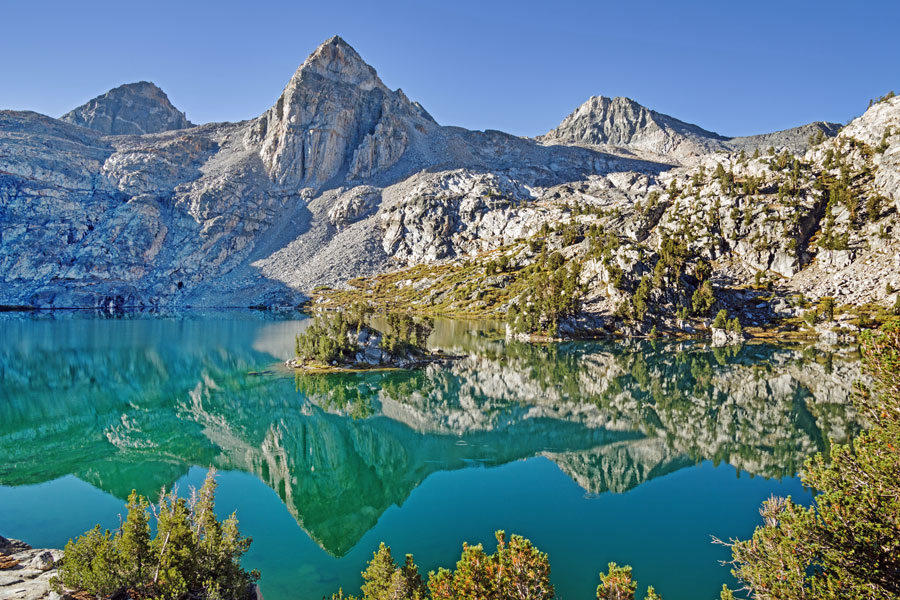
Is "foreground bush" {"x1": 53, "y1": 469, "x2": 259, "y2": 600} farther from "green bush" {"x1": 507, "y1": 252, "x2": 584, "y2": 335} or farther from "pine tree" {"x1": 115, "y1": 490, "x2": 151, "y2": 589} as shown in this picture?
"green bush" {"x1": 507, "y1": 252, "x2": 584, "y2": 335}

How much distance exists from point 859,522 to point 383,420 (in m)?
31.2

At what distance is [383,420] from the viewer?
122 feet

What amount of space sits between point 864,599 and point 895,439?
3.05 meters

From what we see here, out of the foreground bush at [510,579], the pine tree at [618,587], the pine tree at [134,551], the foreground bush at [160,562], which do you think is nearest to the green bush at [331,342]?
the foreground bush at [160,562]

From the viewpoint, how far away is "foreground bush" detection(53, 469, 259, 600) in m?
11.2

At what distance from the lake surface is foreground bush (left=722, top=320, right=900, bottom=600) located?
6.11m

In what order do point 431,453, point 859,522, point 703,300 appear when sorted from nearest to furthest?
1. point 859,522
2. point 431,453
3. point 703,300

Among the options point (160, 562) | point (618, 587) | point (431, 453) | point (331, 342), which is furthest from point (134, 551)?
point (331, 342)

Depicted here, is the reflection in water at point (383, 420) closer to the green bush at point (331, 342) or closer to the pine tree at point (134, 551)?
the green bush at point (331, 342)

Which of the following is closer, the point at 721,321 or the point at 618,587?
the point at 618,587

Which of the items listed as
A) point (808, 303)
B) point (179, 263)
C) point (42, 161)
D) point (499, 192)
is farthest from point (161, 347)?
point (42, 161)

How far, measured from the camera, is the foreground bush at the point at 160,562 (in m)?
11.2

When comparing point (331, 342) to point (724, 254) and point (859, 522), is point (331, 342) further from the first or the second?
point (724, 254)

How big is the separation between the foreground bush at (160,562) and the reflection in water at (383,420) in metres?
7.09
